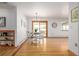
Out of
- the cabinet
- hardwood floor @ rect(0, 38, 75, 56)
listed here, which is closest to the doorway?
the cabinet

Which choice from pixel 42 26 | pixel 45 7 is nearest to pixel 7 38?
pixel 45 7

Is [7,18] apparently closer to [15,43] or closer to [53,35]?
[15,43]

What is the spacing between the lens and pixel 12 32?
762cm

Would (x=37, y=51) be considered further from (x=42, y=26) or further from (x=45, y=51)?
(x=42, y=26)

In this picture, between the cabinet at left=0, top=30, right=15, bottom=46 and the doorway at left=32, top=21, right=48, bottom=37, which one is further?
the doorway at left=32, top=21, right=48, bottom=37

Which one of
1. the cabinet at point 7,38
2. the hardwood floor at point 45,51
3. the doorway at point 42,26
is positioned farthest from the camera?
the doorway at point 42,26

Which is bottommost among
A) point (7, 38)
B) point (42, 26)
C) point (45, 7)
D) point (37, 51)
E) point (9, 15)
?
point (37, 51)

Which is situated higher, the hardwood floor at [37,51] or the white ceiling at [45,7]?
the white ceiling at [45,7]

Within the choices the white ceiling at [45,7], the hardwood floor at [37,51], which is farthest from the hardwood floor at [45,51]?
the white ceiling at [45,7]

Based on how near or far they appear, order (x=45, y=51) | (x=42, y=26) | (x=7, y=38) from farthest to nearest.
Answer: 1. (x=42, y=26)
2. (x=7, y=38)
3. (x=45, y=51)

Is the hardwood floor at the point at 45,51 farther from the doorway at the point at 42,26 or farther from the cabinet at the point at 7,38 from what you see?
the doorway at the point at 42,26

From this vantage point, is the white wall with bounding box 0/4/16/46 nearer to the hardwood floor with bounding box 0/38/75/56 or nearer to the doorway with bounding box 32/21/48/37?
the hardwood floor with bounding box 0/38/75/56

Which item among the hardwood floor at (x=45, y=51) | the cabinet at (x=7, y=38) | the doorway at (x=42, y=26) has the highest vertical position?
the doorway at (x=42, y=26)

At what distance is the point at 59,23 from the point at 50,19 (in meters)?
1.06
